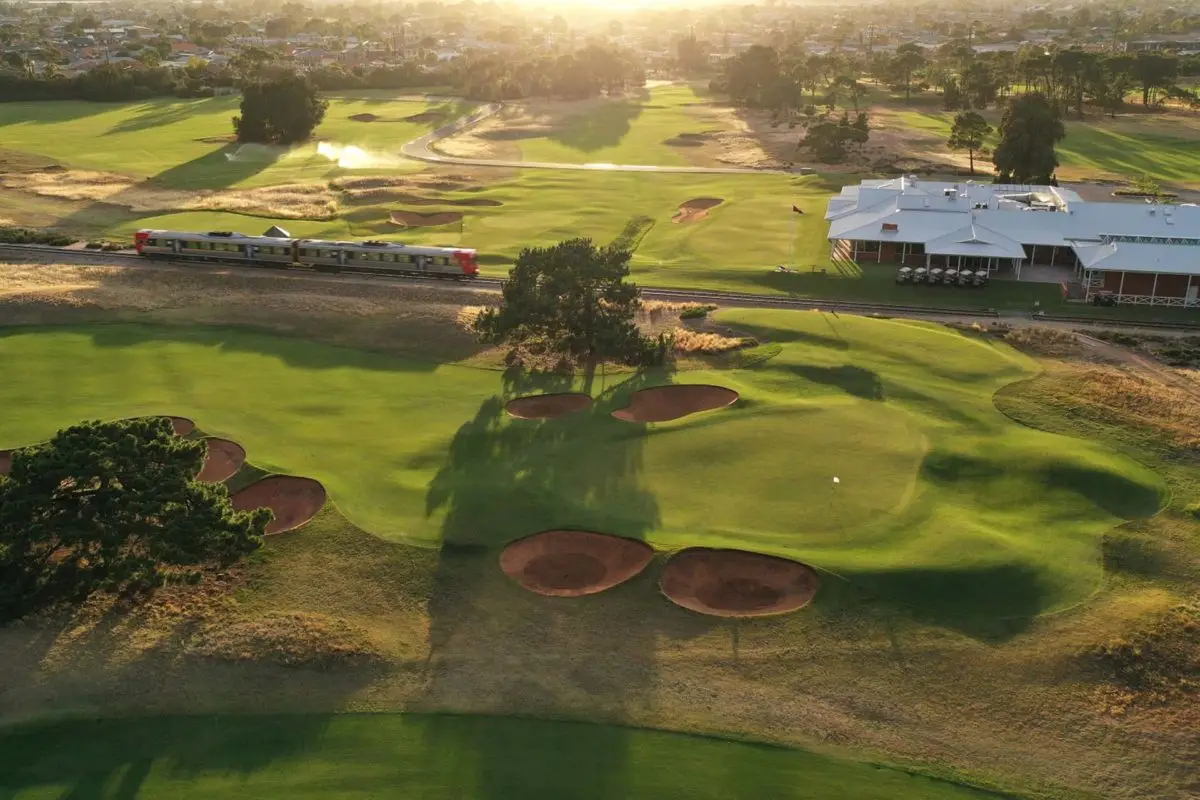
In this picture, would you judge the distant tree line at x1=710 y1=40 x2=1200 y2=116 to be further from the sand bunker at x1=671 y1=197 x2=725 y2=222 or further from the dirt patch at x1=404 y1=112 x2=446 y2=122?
the sand bunker at x1=671 y1=197 x2=725 y2=222

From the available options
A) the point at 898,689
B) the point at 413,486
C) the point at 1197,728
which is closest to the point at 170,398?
the point at 413,486

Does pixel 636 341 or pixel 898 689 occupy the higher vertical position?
pixel 636 341

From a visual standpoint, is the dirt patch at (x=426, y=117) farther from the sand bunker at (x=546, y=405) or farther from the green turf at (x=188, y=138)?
the sand bunker at (x=546, y=405)

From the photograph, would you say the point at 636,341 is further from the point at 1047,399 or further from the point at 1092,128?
the point at 1092,128

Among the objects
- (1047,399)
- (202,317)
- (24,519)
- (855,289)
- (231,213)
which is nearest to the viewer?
(24,519)

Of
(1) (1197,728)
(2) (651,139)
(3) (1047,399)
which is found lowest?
(1) (1197,728)

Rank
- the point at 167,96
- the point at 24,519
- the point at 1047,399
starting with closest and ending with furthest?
the point at 24,519 → the point at 1047,399 → the point at 167,96

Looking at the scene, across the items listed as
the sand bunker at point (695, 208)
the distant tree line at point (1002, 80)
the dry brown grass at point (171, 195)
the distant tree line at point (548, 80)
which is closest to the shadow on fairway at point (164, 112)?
the dry brown grass at point (171, 195)
